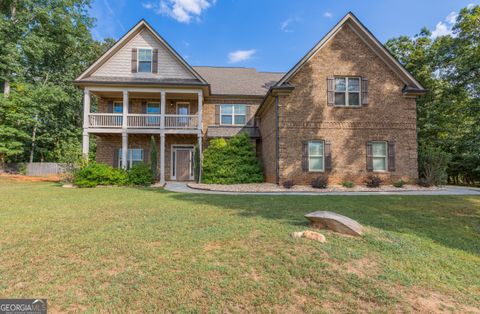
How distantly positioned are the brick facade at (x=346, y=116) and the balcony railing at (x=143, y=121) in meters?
6.35

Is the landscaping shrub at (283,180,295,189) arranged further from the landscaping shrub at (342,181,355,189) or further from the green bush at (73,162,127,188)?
the green bush at (73,162,127,188)

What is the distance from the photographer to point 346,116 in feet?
40.2

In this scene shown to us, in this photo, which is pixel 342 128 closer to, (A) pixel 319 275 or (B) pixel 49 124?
(A) pixel 319 275

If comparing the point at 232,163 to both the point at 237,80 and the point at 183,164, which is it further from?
the point at 237,80

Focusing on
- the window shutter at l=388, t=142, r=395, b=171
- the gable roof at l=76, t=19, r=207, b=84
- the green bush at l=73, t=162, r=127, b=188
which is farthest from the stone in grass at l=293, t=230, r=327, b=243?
the gable roof at l=76, t=19, r=207, b=84

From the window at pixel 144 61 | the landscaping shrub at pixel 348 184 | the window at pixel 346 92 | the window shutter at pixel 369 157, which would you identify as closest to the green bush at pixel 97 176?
the window at pixel 144 61

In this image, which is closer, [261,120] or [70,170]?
[70,170]

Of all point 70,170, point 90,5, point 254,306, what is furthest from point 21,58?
point 254,306

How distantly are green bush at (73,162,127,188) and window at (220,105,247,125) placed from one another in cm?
759

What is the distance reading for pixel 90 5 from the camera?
2327 cm

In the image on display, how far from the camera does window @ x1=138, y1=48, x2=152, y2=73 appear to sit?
49.1 ft

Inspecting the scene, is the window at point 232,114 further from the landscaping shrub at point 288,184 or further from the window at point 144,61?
the landscaping shrub at point 288,184

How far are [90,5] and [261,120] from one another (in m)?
22.5

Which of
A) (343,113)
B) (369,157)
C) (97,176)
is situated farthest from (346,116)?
(97,176)
